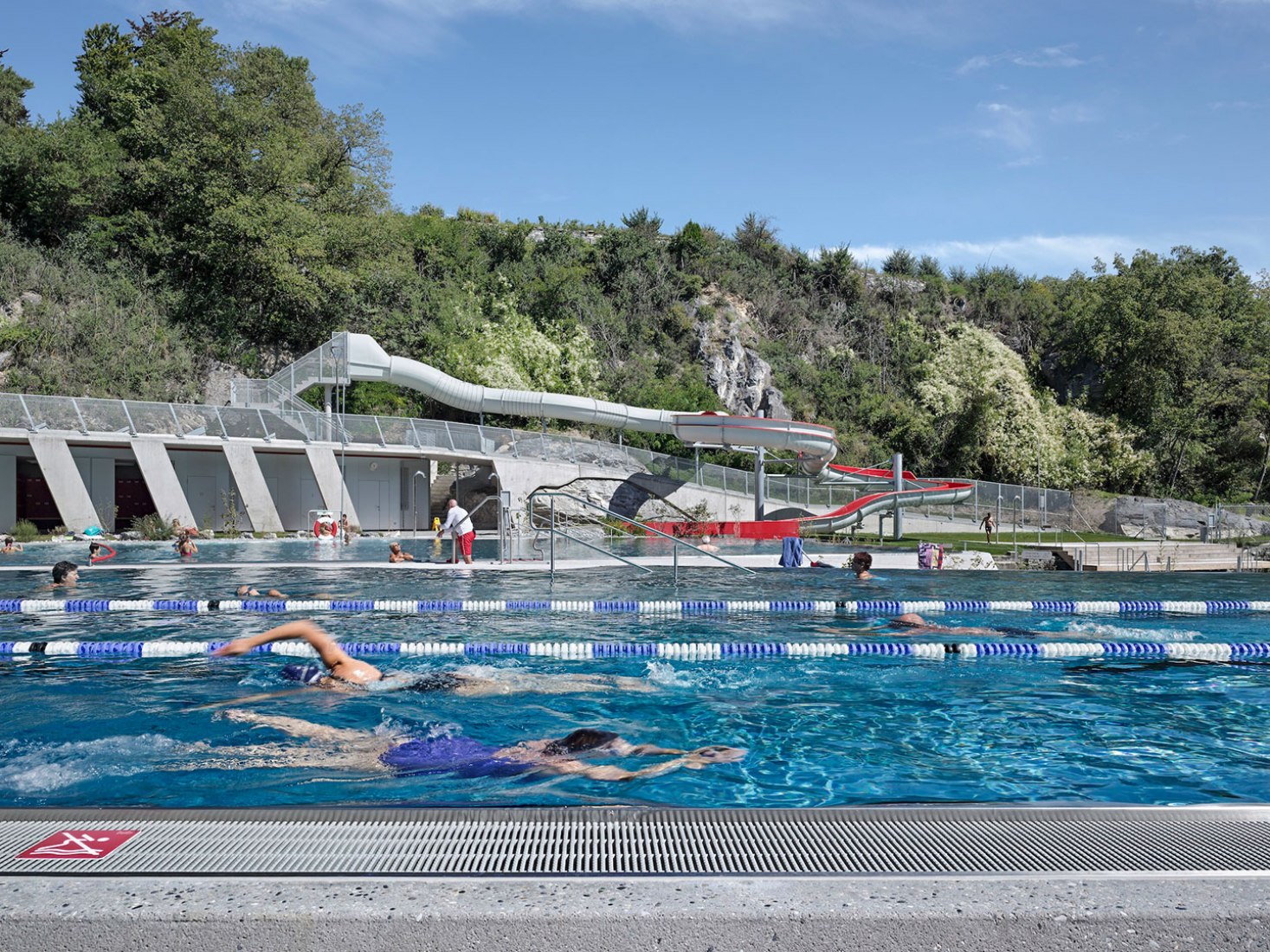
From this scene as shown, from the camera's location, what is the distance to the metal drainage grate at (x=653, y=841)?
2.81m

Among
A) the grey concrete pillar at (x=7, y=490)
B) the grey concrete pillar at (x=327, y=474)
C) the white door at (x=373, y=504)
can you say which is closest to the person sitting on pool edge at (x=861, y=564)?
the grey concrete pillar at (x=327, y=474)

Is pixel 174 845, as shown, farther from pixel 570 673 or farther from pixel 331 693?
pixel 570 673

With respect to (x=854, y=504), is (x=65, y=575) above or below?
below

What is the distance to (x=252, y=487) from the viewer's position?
25891 mm

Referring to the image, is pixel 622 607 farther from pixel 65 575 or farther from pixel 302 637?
pixel 65 575

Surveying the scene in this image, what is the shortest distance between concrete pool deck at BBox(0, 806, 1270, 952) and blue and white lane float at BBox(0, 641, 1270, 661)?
580 centimetres

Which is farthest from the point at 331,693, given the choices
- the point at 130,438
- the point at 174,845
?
the point at 130,438

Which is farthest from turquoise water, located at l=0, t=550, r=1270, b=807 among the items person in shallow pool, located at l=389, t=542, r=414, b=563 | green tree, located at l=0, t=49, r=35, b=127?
green tree, located at l=0, t=49, r=35, b=127

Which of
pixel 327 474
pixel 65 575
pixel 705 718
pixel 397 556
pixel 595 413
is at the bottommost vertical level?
pixel 705 718

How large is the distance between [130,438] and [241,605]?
15311 millimetres

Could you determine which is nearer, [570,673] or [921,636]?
[570,673]

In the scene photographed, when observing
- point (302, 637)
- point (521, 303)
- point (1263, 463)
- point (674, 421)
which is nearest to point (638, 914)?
point (302, 637)

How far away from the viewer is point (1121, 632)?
35.3 feet

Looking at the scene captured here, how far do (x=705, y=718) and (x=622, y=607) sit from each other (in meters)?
5.02
